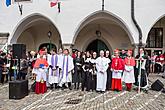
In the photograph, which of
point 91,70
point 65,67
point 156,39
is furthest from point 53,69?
point 156,39

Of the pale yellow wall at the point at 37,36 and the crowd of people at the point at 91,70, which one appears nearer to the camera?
the crowd of people at the point at 91,70

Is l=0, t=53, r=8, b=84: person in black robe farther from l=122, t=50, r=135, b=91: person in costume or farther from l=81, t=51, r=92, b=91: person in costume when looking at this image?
l=122, t=50, r=135, b=91: person in costume

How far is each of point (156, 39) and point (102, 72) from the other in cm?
1032

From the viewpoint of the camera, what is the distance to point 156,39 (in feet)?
62.8

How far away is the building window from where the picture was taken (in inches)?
749

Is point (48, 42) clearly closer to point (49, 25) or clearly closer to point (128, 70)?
point (49, 25)

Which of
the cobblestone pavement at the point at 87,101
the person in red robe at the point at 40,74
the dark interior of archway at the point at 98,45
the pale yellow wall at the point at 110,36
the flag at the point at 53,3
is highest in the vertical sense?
the flag at the point at 53,3

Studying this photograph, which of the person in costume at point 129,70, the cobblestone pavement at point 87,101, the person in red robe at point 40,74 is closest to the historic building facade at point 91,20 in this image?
the person in costume at point 129,70

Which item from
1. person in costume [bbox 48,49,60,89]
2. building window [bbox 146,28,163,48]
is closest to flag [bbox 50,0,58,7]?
person in costume [bbox 48,49,60,89]

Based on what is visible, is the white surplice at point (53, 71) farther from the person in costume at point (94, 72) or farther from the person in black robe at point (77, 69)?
the person in costume at point (94, 72)

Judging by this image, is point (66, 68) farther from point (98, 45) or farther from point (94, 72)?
point (98, 45)

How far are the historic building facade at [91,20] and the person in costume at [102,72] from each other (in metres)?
5.71

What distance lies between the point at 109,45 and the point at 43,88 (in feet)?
32.8

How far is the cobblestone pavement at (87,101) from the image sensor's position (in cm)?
777
